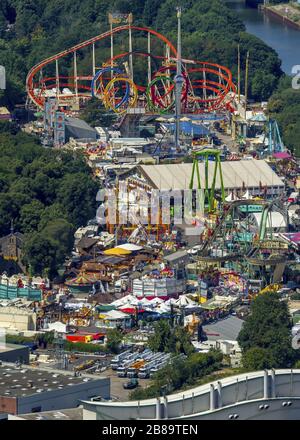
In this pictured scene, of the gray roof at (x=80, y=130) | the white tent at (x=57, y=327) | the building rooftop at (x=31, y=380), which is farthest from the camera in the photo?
the gray roof at (x=80, y=130)

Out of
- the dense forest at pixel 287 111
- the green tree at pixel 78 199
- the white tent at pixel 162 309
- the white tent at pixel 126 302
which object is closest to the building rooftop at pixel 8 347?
the white tent at pixel 162 309

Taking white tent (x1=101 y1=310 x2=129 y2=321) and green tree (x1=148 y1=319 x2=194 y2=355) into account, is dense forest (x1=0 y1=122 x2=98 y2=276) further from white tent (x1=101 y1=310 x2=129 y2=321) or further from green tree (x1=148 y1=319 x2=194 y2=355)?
→ green tree (x1=148 y1=319 x2=194 y2=355)

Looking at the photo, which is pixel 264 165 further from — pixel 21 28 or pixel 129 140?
pixel 21 28

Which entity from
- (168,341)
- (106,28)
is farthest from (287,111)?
(168,341)

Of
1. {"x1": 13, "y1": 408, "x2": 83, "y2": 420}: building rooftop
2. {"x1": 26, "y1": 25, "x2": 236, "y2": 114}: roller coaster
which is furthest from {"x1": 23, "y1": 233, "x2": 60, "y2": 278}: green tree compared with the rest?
{"x1": 26, "y1": 25, "x2": 236, "y2": 114}: roller coaster

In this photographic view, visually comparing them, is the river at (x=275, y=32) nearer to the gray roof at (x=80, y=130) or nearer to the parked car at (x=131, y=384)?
the gray roof at (x=80, y=130)

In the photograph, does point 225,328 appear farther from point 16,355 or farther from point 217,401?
point 217,401

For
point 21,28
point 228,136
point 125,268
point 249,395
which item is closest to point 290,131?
point 228,136
